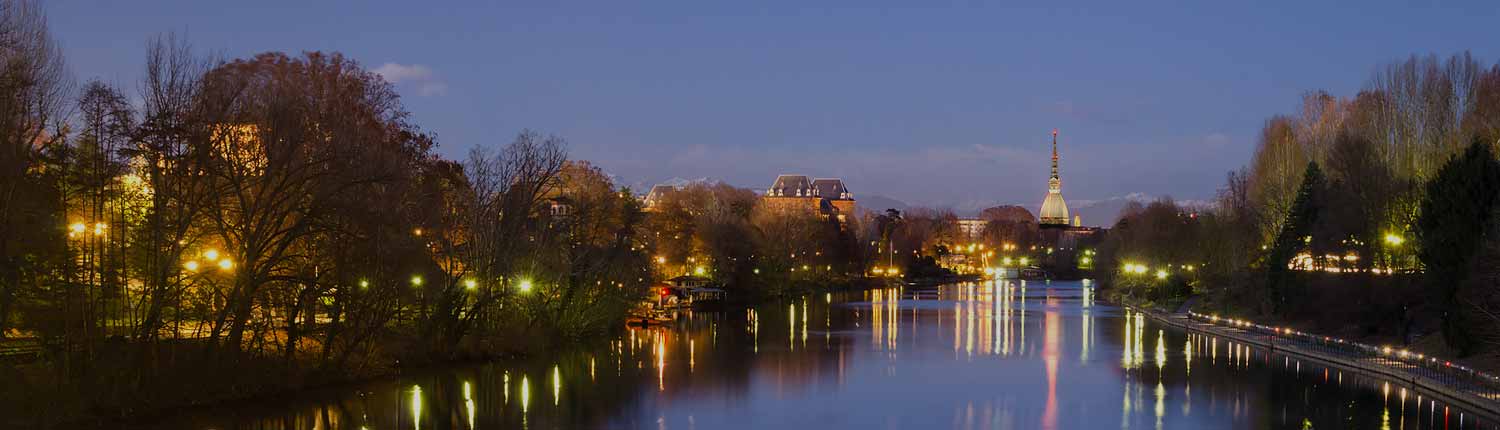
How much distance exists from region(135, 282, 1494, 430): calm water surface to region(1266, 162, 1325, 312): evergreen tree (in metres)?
3.58

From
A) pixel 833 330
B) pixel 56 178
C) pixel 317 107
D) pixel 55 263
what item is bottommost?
pixel 833 330

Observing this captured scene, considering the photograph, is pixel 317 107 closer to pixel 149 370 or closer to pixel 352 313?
pixel 352 313

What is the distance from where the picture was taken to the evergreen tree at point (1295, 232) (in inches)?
2096

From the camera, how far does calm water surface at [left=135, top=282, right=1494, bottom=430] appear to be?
28.9 metres

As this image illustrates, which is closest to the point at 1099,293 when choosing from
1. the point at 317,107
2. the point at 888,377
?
the point at 888,377

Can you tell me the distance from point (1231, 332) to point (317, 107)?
1563 inches

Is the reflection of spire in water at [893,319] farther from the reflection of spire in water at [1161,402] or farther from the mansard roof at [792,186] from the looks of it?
the mansard roof at [792,186]

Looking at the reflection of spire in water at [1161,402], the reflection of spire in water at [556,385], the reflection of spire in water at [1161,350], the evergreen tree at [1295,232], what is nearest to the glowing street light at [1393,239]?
the evergreen tree at [1295,232]

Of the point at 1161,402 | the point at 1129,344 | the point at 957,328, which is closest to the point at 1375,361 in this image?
the point at 1161,402

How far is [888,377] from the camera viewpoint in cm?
3956

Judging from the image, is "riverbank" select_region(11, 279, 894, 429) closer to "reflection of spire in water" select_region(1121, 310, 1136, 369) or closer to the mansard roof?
"reflection of spire in water" select_region(1121, 310, 1136, 369)

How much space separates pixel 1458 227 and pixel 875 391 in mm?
17405

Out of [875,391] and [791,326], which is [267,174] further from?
[791,326]

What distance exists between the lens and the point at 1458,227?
117 feet
